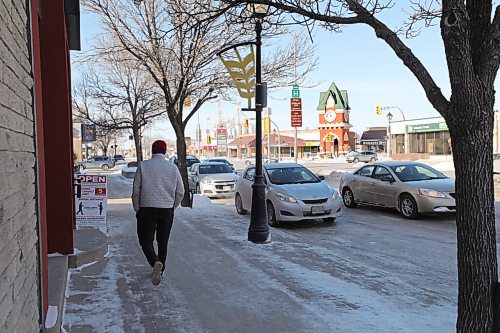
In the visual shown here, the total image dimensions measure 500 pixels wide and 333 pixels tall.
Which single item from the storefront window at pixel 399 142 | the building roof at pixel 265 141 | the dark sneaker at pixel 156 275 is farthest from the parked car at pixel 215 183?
the building roof at pixel 265 141

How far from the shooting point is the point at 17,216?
113 inches

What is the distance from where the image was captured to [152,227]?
6.54m

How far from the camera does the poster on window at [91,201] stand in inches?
373

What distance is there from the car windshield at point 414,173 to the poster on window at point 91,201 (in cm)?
751

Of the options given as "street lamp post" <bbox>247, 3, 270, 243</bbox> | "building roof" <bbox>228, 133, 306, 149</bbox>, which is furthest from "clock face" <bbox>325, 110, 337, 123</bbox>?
"street lamp post" <bbox>247, 3, 270, 243</bbox>

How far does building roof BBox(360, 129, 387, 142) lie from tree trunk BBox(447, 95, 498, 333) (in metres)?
88.5

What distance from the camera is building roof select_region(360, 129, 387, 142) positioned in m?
90.5

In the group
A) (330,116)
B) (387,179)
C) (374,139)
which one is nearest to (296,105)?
(387,179)

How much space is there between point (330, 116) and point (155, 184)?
231 ft

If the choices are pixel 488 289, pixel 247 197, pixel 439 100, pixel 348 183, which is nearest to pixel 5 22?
pixel 439 100

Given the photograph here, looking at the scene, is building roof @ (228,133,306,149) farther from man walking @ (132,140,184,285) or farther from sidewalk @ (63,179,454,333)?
man walking @ (132,140,184,285)

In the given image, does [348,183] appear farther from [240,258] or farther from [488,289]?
[488,289]

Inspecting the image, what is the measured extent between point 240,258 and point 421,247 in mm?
3259

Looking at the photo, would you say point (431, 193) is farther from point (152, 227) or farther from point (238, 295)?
point (152, 227)
